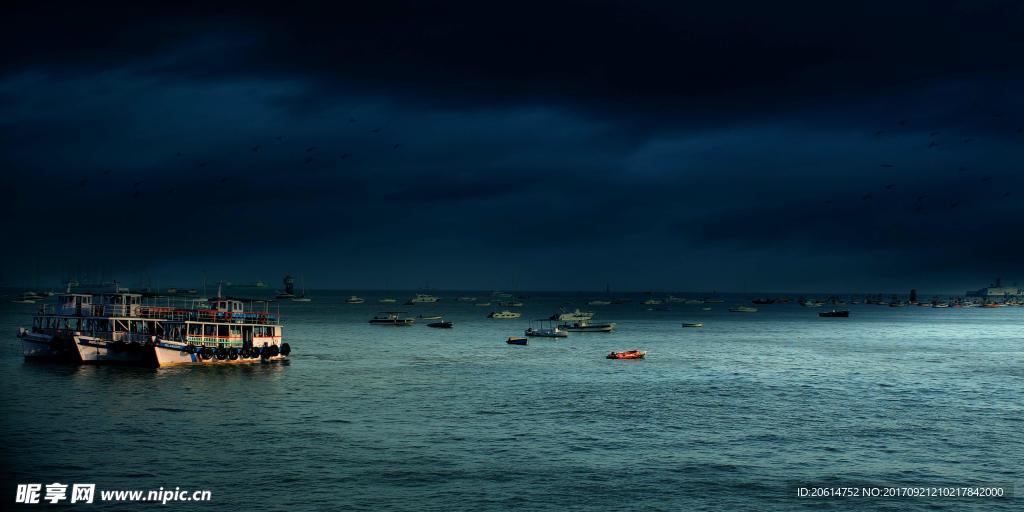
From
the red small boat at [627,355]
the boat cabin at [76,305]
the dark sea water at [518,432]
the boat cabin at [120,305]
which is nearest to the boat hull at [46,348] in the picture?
the boat cabin at [76,305]

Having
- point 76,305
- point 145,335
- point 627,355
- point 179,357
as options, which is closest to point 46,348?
point 76,305

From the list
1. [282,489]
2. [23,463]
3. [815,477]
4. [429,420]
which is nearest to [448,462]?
[282,489]

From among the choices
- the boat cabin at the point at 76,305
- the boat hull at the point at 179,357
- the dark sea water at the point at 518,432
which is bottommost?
the dark sea water at the point at 518,432

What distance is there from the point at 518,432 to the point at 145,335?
58.3m

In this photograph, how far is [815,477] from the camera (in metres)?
45.2

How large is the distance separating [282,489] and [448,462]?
394 inches

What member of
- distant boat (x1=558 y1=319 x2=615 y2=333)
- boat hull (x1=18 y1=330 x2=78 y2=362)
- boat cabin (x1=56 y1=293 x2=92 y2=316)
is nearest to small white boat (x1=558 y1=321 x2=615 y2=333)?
distant boat (x1=558 y1=319 x2=615 y2=333)

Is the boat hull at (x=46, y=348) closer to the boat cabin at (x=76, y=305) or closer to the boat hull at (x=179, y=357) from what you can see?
the boat cabin at (x=76, y=305)

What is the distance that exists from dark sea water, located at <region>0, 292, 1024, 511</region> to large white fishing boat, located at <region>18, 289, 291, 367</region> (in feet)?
12.4

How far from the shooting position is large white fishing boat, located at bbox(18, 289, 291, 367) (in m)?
94.9

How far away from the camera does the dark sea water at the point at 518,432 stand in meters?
42.5

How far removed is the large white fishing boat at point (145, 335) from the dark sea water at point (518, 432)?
3783mm

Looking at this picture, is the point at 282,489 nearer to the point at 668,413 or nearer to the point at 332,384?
the point at 668,413

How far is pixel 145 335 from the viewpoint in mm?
96438
